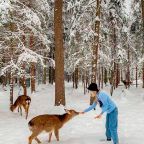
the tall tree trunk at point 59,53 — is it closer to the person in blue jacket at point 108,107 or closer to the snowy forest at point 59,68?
the snowy forest at point 59,68

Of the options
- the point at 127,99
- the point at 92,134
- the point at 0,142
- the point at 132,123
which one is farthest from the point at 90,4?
the point at 0,142

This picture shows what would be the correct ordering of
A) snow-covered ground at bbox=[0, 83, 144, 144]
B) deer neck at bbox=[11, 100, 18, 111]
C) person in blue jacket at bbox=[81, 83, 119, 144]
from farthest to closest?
1. deer neck at bbox=[11, 100, 18, 111]
2. snow-covered ground at bbox=[0, 83, 144, 144]
3. person in blue jacket at bbox=[81, 83, 119, 144]

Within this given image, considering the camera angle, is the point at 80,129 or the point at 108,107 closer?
the point at 108,107

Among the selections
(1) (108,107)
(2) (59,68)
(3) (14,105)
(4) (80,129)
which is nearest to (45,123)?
(1) (108,107)

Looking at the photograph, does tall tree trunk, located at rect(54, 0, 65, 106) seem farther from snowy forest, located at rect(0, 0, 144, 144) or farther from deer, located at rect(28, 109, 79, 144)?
deer, located at rect(28, 109, 79, 144)

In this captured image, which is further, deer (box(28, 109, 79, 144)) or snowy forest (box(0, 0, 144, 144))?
snowy forest (box(0, 0, 144, 144))

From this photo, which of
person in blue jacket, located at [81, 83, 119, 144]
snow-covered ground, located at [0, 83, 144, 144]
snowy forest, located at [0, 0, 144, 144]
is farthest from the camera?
snowy forest, located at [0, 0, 144, 144]

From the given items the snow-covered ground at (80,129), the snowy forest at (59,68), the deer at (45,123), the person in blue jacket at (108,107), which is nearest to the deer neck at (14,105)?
the snowy forest at (59,68)

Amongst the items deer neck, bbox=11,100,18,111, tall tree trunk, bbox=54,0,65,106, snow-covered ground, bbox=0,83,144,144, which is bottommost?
snow-covered ground, bbox=0,83,144,144

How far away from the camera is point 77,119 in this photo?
16.1 m

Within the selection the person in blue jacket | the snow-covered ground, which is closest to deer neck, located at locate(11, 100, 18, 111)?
the snow-covered ground

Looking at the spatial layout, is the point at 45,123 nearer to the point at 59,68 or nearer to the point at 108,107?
the point at 108,107

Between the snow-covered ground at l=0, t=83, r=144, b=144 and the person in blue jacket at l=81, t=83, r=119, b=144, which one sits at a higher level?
the person in blue jacket at l=81, t=83, r=119, b=144

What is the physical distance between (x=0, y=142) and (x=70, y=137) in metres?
2.25
